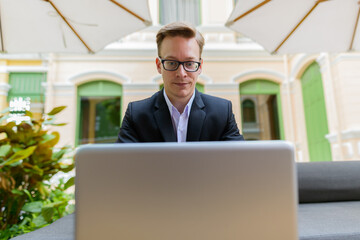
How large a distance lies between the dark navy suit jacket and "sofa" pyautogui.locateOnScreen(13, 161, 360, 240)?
19.1 inches

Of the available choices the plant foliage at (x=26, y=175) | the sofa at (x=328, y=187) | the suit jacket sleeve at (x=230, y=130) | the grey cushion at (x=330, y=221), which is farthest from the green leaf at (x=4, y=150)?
the sofa at (x=328, y=187)

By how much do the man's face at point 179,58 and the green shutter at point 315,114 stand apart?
4571mm

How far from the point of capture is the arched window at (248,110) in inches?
231

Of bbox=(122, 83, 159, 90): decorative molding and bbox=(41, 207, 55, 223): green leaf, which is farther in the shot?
bbox=(122, 83, 159, 90): decorative molding

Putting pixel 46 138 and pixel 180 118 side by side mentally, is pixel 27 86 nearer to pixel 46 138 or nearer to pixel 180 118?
pixel 46 138

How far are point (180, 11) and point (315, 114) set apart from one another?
3.59 meters

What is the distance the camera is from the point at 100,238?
0.44 m

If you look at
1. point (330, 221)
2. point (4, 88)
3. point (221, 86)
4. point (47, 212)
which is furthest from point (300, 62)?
point (4, 88)

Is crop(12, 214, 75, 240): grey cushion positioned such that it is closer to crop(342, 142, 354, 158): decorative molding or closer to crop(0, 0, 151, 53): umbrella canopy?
crop(0, 0, 151, 53): umbrella canopy

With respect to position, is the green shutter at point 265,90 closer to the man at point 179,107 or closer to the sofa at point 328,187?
the sofa at point 328,187

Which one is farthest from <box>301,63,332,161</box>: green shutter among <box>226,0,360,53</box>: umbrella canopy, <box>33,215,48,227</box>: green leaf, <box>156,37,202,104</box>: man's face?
<box>33,215,48,227</box>: green leaf

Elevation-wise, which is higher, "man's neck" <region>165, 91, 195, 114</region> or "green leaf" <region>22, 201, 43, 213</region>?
"man's neck" <region>165, 91, 195, 114</region>

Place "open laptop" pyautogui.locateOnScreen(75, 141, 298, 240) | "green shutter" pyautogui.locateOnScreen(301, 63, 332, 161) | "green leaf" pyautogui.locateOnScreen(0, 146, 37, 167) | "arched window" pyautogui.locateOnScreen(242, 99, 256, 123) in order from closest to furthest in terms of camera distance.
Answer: "open laptop" pyautogui.locateOnScreen(75, 141, 298, 240), "green leaf" pyautogui.locateOnScreen(0, 146, 37, 167), "green shutter" pyautogui.locateOnScreen(301, 63, 332, 161), "arched window" pyautogui.locateOnScreen(242, 99, 256, 123)

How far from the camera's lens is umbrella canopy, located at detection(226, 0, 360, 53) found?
273 centimetres
